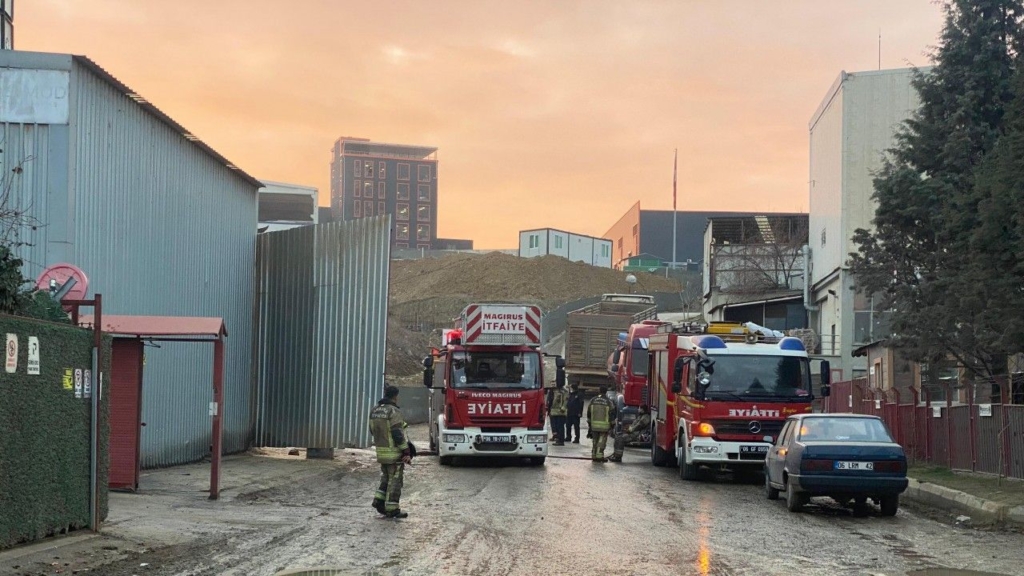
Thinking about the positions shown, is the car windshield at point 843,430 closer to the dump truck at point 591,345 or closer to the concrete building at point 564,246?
the dump truck at point 591,345

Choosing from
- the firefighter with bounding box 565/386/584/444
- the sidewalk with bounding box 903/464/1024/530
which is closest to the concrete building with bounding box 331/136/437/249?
the firefighter with bounding box 565/386/584/444

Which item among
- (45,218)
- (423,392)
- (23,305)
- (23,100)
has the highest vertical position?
(23,100)

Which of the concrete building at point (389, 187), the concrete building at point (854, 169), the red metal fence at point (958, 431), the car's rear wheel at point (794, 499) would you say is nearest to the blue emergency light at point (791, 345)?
the red metal fence at point (958, 431)

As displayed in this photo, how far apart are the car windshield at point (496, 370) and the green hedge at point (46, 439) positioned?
12.7m

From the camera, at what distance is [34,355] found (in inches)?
441

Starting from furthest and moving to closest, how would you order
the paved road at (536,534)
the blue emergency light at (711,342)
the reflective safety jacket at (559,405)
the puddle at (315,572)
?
the reflective safety jacket at (559,405)
the blue emergency light at (711,342)
the paved road at (536,534)
the puddle at (315,572)

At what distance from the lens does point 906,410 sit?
2592cm

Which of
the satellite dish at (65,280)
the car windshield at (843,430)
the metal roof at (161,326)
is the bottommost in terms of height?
the car windshield at (843,430)

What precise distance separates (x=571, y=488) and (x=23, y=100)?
36.2 ft

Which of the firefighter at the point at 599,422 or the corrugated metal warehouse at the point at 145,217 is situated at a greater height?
the corrugated metal warehouse at the point at 145,217

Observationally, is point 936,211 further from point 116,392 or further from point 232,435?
point 116,392

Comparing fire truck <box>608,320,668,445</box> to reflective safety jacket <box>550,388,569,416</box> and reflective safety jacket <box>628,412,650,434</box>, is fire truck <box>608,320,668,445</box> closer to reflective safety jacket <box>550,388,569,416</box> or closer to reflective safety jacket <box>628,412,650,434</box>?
reflective safety jacket <box>628,412,650,434</box>

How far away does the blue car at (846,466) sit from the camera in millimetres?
16141

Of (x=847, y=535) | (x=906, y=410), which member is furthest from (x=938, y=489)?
(x=906, y=410)
